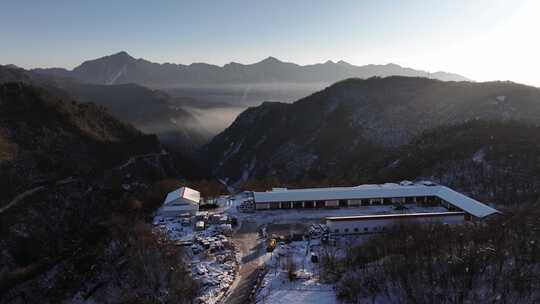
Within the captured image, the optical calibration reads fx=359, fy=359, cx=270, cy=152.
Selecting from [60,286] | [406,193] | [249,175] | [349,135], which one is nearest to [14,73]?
[249,175]

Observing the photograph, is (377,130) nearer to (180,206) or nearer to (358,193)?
(358,193)

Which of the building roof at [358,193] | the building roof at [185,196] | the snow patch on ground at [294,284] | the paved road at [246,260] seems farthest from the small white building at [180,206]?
the snow patch on ground at [294,284]

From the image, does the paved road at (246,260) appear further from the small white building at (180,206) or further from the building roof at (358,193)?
the small white building at (180,206)

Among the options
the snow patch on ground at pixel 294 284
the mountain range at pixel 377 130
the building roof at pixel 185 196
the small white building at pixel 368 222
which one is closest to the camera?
the snow patch on ground at pixel 294 284

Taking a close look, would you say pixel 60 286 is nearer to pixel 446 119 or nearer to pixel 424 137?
pixel 424 137

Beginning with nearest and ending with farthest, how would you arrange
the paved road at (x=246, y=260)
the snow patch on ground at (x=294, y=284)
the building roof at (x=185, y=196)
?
1. the snow patch on ground at (x=294, y=284)
2. the paved road at (x=246, y=260)
3. the building roof at (x=185, y=196)

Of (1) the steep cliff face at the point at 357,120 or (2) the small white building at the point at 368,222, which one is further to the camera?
(1) the steep cliff face at the point at 357,120

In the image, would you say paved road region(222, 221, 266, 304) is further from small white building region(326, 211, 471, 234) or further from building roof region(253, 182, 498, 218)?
small white building region(326, 211, 471, 234)
